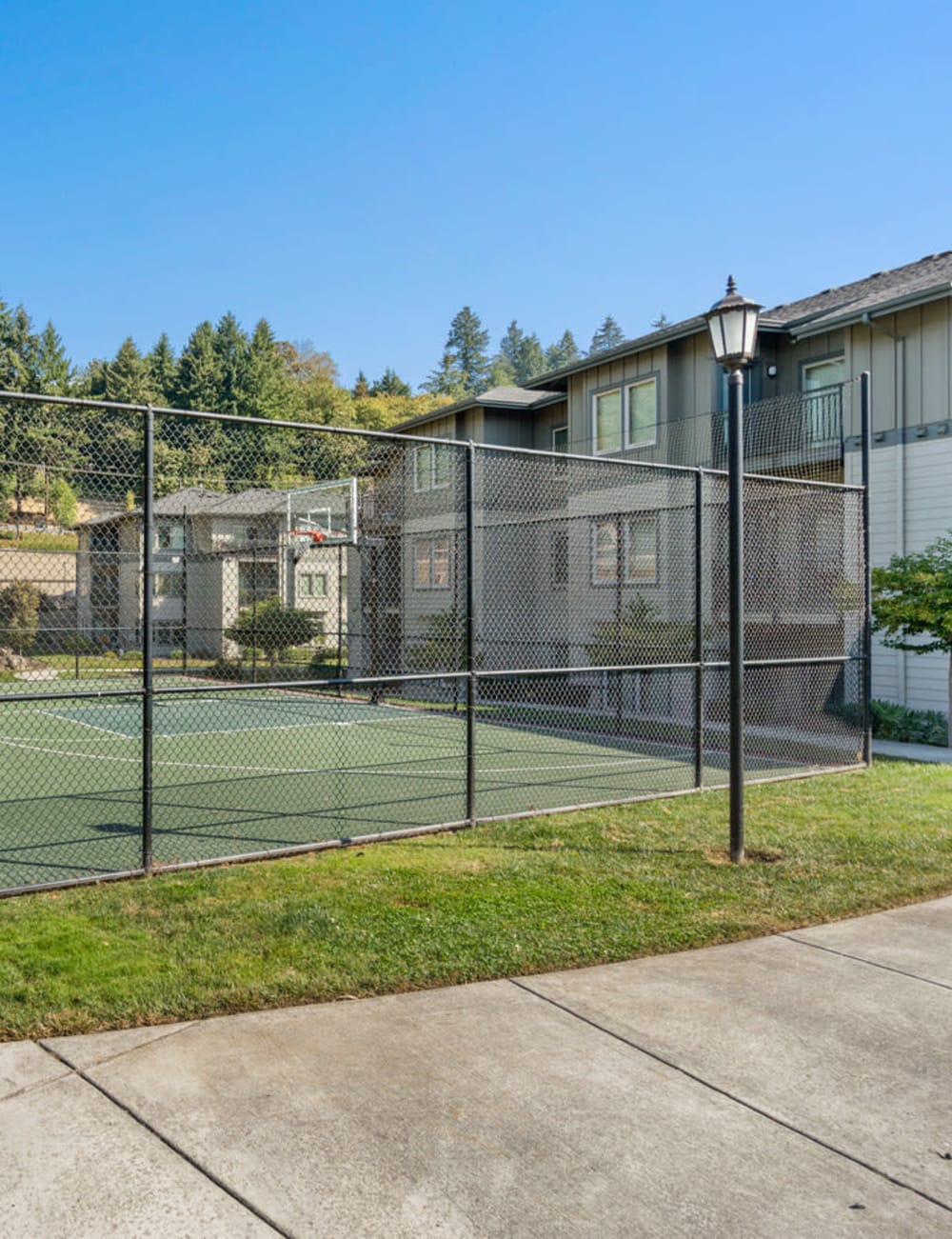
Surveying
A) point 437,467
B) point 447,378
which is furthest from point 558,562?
point 447,378

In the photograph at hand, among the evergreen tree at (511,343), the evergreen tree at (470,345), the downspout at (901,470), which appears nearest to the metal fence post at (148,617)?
the downspout at (901,470)

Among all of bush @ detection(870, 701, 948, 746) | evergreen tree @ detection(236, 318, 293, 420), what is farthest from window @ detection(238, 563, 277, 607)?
evergreen tree @ detection(236, 318, 293, 420)

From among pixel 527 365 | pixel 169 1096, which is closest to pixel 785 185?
pixel 169 1096

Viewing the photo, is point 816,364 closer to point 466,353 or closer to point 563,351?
point 466,353

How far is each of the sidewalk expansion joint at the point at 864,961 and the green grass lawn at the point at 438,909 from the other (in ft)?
0.56

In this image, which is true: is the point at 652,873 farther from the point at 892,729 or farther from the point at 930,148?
the point at 930,148

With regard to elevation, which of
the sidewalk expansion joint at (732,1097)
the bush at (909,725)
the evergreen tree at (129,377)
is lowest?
the sidewalk expansion joint at (732,1097)

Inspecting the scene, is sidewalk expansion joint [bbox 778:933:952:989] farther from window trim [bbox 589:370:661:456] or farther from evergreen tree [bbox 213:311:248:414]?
evergreen tree [bbox 213:311:248:414]

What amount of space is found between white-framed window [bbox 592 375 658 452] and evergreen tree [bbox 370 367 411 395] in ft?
A: 183

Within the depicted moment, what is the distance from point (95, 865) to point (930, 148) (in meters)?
14.0

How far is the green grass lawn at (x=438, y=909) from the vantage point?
3.91 m

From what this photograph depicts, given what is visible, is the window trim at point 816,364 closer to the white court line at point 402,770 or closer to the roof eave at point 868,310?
the roof eave at point 868,310

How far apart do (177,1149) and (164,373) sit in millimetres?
49434

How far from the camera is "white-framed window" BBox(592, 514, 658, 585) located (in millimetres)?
14562
